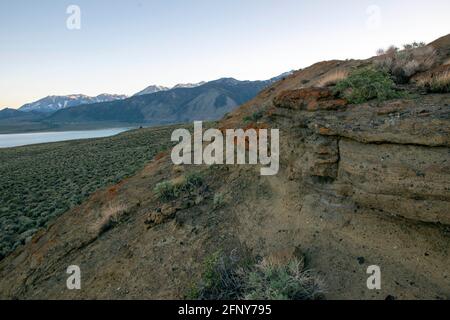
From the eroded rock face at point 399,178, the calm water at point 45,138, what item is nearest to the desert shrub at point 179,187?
the eroded rock face at point 399,178

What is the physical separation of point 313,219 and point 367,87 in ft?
10.4

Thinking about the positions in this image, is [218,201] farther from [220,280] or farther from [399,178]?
[399,178]

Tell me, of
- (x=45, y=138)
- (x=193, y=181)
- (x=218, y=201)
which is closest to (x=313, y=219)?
(x=218, y=201)

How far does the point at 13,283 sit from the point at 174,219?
431 cm

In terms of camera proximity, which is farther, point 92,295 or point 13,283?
point 13,283

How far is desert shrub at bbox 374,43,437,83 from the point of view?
24.8 ft

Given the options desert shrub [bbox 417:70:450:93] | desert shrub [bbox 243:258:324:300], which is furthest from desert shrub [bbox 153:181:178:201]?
desert shrub [bbox 417:70:450:93]

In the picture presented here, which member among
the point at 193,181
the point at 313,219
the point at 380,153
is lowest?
the point at 313,219

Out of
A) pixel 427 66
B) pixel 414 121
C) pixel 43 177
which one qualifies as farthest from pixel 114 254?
pixel 43 177

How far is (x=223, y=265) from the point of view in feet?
19.3

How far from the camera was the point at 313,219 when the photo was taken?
6.35 metres

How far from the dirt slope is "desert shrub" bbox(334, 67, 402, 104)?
0.33m

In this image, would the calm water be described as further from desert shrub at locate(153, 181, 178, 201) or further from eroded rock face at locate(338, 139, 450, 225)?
eroded rock face at locate(338, 139, 450, 225)

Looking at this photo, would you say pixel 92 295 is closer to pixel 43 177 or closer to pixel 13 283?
pixel 13 283
